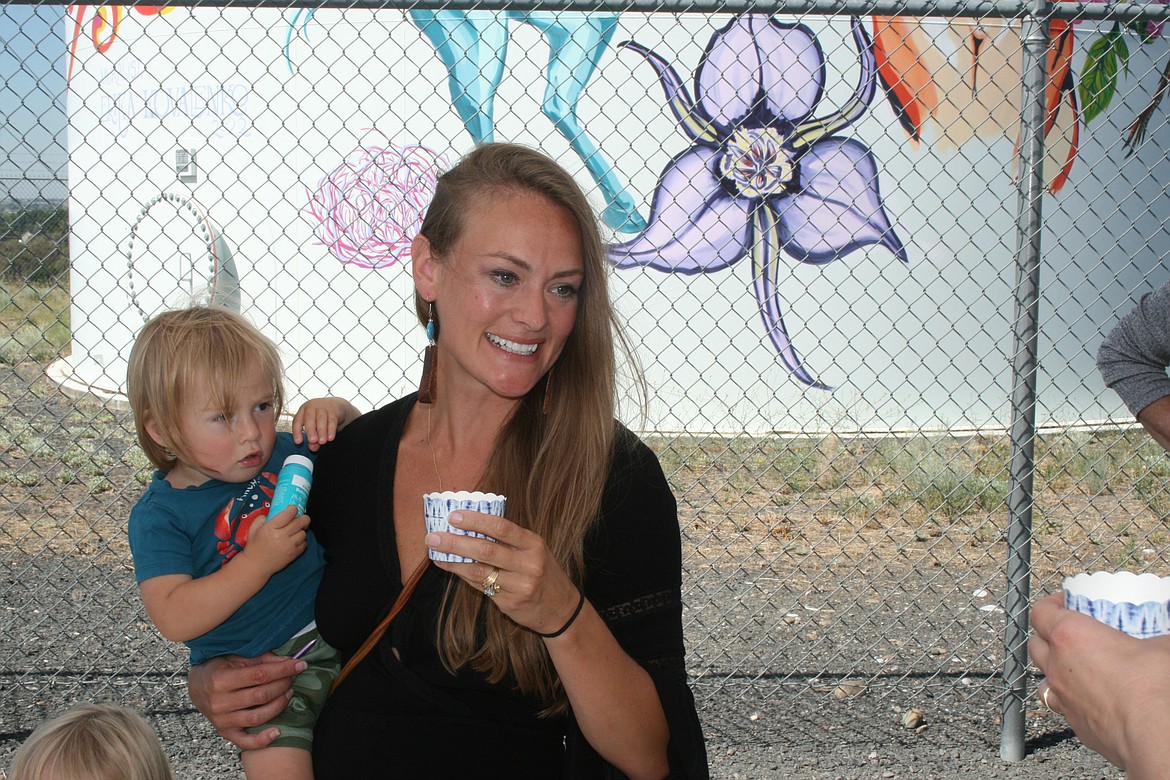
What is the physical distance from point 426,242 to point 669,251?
565 cm

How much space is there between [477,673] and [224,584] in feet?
1.79

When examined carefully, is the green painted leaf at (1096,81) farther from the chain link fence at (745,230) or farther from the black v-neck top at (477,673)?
the black v-neck top at (477,673)

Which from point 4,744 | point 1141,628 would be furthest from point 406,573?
point 4,744

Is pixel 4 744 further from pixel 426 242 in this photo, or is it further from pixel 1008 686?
pixel 1008 686

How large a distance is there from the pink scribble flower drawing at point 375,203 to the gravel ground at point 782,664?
288 centimetres

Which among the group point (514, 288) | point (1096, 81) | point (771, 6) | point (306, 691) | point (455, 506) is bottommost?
point (306, 691)

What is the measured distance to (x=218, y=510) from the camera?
7.04ft

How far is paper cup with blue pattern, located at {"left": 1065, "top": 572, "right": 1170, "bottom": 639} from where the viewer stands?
131 cm

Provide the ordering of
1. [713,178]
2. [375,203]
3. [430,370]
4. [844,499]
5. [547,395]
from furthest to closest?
[375,203], [713,178], [844,499], [430,370], [547,395]

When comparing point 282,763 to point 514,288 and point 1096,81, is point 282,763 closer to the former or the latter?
point 514,288

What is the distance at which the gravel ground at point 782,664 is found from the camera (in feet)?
12.0

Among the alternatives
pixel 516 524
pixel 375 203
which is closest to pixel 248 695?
pixel 516 524

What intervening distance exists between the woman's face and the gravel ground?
86.4 inches

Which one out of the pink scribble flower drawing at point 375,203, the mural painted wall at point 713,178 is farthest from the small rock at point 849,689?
the pink scribble flower drawing at point 375,203
